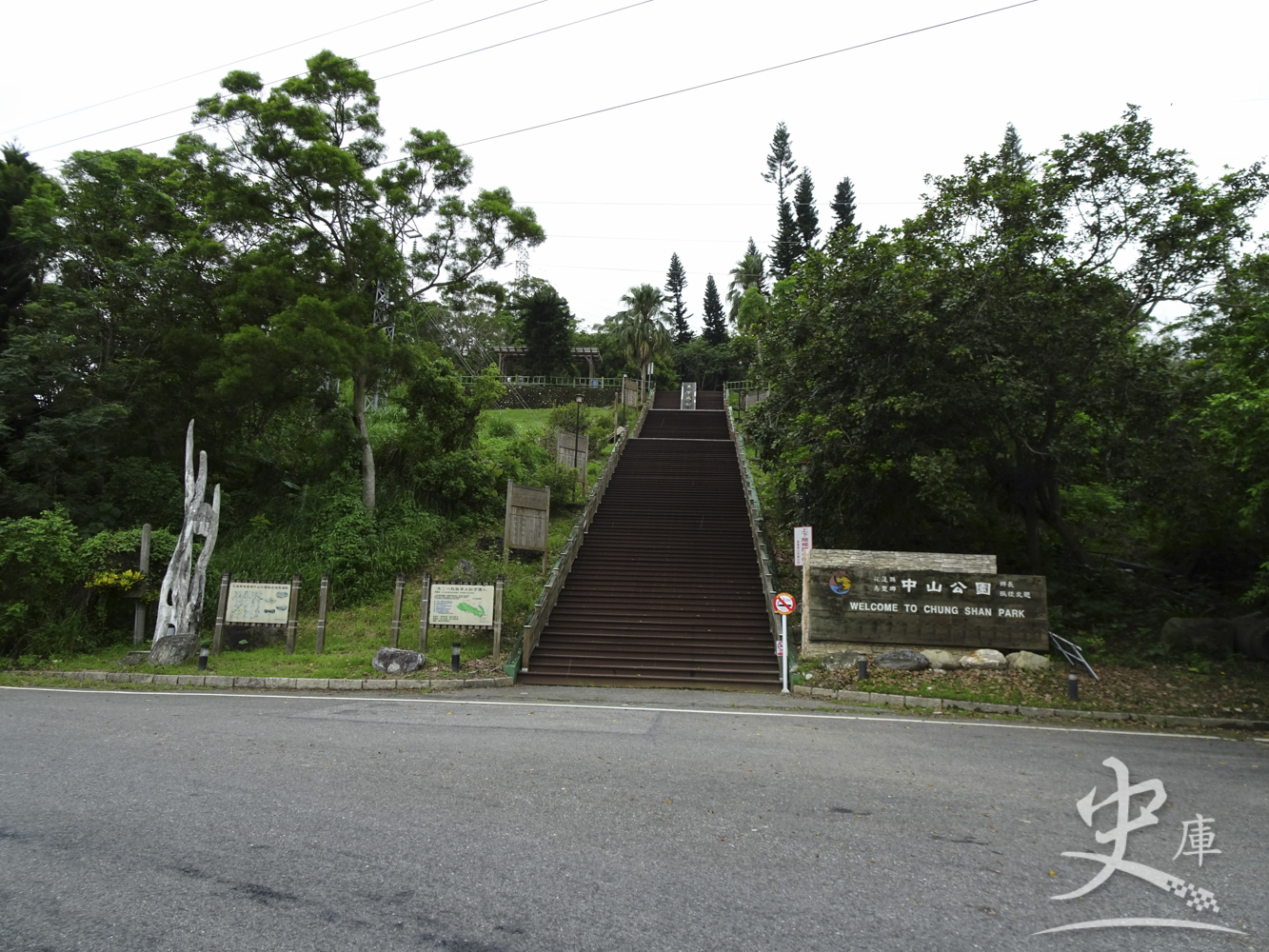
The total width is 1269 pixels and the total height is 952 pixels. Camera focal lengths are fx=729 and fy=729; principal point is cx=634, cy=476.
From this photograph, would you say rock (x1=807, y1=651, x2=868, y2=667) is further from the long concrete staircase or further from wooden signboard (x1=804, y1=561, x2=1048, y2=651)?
the long concrete staircase

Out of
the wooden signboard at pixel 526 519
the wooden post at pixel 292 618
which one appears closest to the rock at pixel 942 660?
the wooden signboard at pixel 526 519

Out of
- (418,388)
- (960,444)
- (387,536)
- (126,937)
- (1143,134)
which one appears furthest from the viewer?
(418,388)

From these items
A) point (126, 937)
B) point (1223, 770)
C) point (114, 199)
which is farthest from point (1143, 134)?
point (114, 199)

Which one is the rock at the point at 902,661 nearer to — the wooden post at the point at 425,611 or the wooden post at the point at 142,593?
the wooden post at the point at 425,611

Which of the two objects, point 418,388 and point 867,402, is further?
point 418,388

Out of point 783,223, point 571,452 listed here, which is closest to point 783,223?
point 783,223

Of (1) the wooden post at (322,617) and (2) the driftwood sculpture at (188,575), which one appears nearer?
(2) the driftwood sculpture at (188,575)

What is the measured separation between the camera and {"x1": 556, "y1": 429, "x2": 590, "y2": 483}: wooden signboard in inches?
1019

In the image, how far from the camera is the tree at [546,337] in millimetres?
53188

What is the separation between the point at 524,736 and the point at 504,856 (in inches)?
155

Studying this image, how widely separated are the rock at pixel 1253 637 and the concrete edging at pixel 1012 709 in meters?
2.63

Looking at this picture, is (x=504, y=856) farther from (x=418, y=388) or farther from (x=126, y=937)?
(x=418, y=388)

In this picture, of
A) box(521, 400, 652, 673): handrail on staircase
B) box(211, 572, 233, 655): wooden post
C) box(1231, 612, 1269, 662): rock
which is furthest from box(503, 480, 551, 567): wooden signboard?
box(1231, 612, 1269, 662): rock

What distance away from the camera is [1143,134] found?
14250mm
